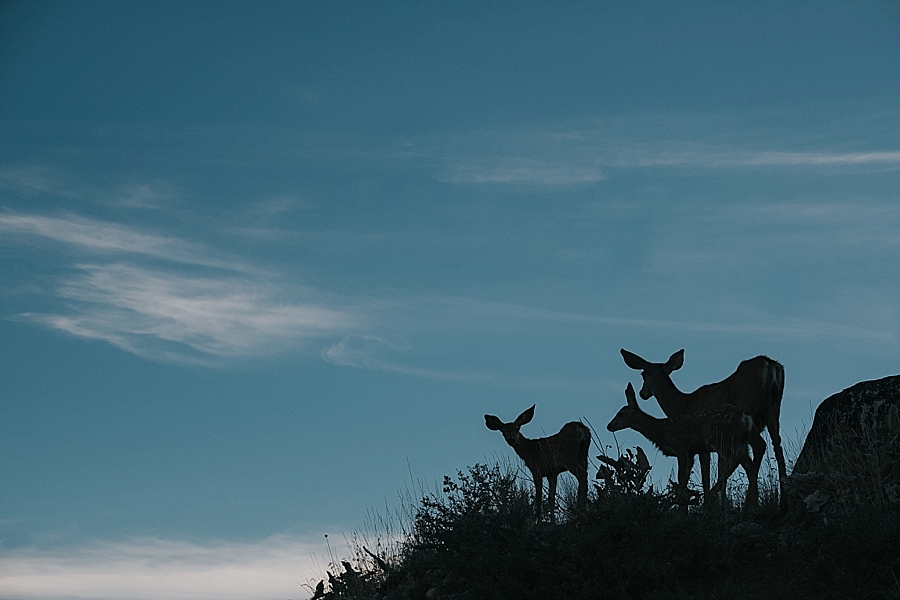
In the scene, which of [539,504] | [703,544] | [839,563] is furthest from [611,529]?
[539,504]

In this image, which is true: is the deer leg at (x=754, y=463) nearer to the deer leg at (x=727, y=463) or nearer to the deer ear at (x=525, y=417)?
the deer leg at (x=727, y=463)

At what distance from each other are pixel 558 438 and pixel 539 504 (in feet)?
5.70

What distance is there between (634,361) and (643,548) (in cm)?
645

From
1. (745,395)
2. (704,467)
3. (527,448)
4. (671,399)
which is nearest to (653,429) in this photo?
(704,467)

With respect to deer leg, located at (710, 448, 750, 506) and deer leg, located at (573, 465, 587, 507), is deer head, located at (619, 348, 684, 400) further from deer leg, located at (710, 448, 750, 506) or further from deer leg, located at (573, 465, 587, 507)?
deer leg, located at (710, 448, 750, 506)

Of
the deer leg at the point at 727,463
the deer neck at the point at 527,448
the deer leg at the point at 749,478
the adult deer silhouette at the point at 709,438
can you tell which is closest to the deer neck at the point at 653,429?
→ the adult deer silhouette at the point at 709,438

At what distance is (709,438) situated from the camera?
13750 mm

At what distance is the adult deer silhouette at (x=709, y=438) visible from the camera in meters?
13.5

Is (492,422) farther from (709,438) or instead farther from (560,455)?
(709,438)

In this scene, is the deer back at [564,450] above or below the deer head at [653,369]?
below

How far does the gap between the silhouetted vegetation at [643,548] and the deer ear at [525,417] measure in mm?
3970

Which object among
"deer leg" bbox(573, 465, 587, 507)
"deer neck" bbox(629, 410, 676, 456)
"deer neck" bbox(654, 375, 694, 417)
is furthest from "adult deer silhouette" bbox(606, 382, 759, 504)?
"deer neck" bbox(654, 375, 694, 417)

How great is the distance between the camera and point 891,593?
1005cm

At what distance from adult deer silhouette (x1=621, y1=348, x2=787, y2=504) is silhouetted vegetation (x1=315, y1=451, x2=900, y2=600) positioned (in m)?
0.81
